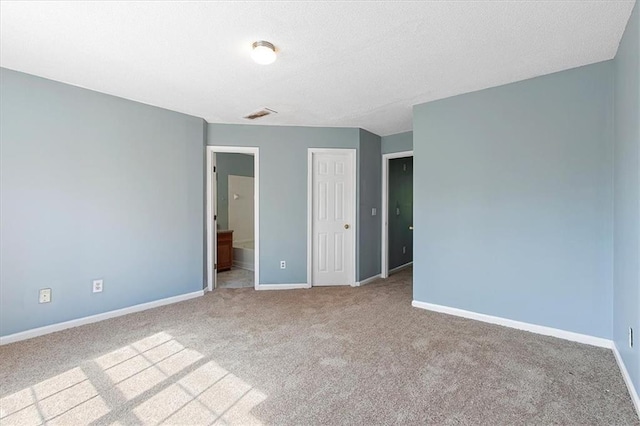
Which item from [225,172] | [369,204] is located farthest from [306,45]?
[225,172]

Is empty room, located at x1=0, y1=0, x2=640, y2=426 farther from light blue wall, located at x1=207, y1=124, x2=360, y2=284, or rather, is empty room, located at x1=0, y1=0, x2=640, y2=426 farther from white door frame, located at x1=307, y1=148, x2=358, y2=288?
white door frame, located at x1=307, y1=148, x2=358, y2=288

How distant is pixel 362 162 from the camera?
4.55m

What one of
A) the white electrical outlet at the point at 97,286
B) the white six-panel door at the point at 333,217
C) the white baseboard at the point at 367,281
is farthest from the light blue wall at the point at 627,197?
the white electrical outlet at the point at 97,286

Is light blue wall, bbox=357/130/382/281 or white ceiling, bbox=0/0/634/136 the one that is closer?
white ceiling, bbox=0/0/634/136

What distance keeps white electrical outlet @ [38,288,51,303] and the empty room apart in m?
0.06

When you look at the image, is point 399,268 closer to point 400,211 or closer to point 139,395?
point 400,211

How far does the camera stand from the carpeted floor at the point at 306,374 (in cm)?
169

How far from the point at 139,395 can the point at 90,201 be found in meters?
2.12

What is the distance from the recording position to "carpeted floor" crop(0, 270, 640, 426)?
169cm

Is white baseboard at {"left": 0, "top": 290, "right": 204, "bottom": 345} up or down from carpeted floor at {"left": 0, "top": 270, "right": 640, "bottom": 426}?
up

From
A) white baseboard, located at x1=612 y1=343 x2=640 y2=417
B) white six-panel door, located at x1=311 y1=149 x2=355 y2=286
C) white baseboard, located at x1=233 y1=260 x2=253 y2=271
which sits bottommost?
white baseboard, located at x1=612 y1=343 x2=640 y2=417

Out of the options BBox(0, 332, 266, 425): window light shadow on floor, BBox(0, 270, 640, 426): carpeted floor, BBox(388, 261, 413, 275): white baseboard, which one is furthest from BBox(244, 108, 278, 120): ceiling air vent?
BBox(388, 261, 413, 275): white baseboard

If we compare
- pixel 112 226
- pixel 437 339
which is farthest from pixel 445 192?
pixel 112 226

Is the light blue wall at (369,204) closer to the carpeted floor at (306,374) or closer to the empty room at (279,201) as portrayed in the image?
the empty room at (279,201)
